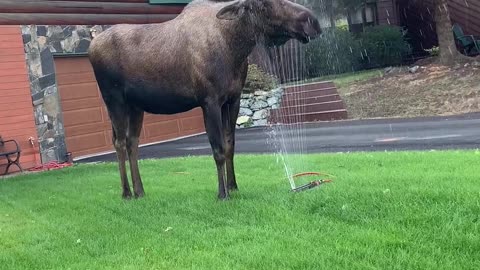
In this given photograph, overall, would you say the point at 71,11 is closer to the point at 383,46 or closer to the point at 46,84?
the point at 46,84

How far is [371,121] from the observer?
57.3 ft

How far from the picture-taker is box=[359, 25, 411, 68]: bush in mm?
25484

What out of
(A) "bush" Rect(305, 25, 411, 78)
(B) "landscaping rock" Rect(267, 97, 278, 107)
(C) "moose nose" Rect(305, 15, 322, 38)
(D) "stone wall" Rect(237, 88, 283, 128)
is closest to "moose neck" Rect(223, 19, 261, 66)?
(C) "moose nose" Rect(305, 15, 322, 38)

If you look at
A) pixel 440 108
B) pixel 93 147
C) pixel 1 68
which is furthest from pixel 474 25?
pixel 1 68

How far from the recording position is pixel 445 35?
21.8 meters

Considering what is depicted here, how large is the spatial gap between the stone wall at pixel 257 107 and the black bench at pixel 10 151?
8.32 metres

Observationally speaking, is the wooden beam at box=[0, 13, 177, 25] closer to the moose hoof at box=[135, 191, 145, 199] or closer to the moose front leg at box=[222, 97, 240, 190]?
the moose front leg at box=[222, 97, 240, 190]

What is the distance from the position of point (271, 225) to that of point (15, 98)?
11.2 m

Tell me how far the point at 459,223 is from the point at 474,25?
22933 millimetres

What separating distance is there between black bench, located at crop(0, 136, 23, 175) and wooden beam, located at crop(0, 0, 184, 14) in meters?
9.03

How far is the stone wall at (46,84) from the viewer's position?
15320 mm

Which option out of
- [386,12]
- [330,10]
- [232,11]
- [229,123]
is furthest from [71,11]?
[386,12]

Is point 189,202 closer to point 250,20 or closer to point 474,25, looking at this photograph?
point 250,20

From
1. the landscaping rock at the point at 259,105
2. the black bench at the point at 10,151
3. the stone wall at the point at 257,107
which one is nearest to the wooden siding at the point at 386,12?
the stone wall at the point at 257,107
